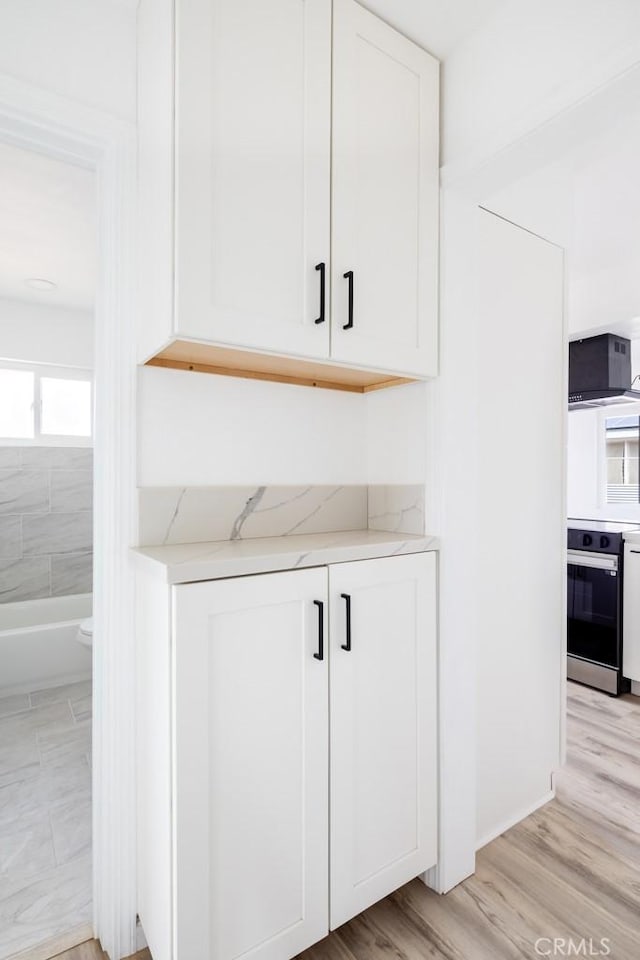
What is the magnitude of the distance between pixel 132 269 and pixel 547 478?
5.06 feet

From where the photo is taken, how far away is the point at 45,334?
11.9 feet

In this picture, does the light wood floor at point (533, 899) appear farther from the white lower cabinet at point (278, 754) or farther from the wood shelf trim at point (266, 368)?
the wood shelf trim at point (266, 368)

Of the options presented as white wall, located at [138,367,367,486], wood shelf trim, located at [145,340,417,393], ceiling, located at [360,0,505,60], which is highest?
ceiling, located at [360,0,505,60]

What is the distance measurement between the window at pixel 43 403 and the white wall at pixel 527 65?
10.8 ft

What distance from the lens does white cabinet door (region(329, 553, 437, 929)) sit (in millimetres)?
1233

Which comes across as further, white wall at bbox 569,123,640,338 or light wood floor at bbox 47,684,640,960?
white wall at bbox 569,123,640,338

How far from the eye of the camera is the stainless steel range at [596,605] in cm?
288

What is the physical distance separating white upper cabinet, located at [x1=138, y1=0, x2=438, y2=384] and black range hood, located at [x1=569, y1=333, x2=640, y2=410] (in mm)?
2188

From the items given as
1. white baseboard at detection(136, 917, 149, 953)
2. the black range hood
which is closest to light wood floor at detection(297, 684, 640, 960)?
white baseboard at detection(136, 917, 149, 953)

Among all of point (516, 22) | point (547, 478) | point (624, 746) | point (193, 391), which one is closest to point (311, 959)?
point (193, 391)

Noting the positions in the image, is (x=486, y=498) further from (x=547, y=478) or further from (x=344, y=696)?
(x=344, y=696)

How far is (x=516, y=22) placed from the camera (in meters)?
1.25

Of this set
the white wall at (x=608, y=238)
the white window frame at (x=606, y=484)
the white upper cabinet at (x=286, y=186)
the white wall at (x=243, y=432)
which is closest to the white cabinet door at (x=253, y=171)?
the white upper cabinet at (x=286, y=186)

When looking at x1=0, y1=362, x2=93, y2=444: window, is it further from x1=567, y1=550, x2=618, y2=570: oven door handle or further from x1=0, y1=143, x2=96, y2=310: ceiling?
x1=567, y1=550, x2=618, y2=570: oven door handle
